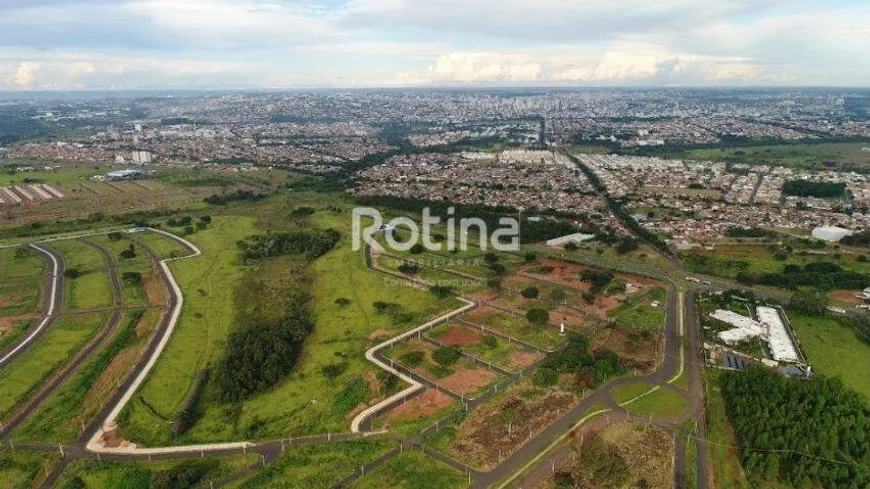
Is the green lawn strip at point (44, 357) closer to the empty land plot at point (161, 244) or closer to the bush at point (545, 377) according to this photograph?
the empty land plot at point (161, 244)

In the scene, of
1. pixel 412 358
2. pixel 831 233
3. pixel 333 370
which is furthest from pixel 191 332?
pixel 831 233

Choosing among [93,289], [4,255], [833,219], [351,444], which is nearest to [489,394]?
[351,444]

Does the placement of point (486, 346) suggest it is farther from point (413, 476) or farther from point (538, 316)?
point (413, 476)

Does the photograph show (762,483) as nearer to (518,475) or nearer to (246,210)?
(518,475)

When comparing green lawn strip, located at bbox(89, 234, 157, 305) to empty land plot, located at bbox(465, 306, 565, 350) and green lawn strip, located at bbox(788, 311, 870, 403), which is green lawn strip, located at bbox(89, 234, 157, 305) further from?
green lawn strip, located at bbox(788, 311, 870, 403)

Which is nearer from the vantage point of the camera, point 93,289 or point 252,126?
point 93,289

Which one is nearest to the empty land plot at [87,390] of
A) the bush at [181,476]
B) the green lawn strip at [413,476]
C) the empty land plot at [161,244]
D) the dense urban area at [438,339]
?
the dense urban area at [438,339]

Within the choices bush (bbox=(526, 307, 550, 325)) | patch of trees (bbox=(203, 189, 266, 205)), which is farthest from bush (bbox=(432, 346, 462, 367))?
patch of trees (bbox=(203, 189, 266, 205))
